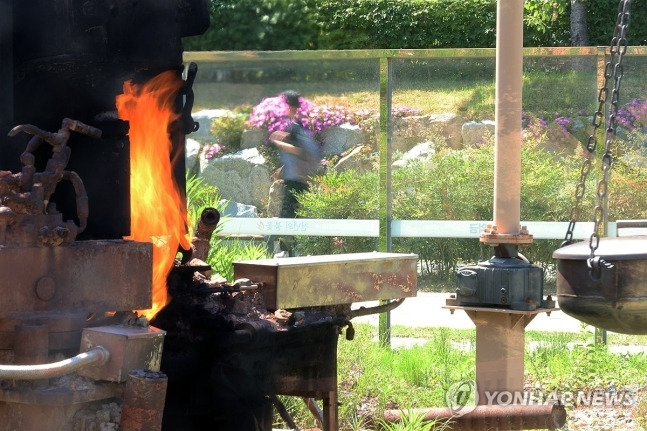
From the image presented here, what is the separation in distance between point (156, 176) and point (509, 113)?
2210mm

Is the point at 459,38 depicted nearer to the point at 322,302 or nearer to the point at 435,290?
the point at 435,290

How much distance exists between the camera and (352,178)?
8.36 metres

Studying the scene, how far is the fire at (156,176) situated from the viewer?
14.4 ft

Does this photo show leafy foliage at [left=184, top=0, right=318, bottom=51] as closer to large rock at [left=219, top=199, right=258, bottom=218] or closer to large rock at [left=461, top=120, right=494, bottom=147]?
large rock at [left=219, top=199, right=258, bottom=218]

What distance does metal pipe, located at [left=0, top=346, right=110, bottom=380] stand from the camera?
312 cm

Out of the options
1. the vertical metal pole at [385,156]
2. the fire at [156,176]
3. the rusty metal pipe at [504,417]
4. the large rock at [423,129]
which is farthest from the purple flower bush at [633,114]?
the fire at [156,176]

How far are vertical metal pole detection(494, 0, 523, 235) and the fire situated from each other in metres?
2.01

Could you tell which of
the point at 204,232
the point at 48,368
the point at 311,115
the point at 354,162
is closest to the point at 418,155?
the point at 354,162

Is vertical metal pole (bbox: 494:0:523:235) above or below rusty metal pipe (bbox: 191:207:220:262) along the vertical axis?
above

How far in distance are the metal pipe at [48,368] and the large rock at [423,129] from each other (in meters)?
5.33

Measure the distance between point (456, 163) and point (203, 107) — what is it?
2.23 m

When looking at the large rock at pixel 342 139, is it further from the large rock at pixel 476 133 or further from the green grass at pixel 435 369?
the green grass at pixel 435 369

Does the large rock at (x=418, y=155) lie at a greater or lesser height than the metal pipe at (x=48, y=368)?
greater

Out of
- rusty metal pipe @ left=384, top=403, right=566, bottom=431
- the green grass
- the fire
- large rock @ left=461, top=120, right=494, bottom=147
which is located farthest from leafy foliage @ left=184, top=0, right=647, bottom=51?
the fire
